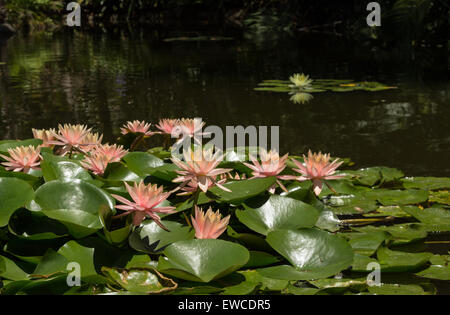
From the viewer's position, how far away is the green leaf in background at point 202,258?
109 centimetres

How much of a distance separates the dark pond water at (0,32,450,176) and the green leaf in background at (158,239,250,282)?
1.28m

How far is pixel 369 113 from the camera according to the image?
3281mm

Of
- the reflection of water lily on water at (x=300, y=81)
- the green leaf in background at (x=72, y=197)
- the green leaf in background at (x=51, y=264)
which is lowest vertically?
the green leaf in background at (x=51, y=264)

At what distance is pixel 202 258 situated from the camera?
1127 millimetres

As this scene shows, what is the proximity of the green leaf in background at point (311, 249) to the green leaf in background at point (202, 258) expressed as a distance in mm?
127

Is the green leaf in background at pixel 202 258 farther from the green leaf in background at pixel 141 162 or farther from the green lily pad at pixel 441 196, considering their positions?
the green lily pad at pixel 441 196

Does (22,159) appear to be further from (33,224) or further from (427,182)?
(427,182)

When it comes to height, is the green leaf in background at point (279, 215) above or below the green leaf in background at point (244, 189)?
below

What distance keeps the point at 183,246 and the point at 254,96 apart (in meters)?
2.81

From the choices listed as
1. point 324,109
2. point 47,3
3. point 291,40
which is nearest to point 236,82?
point 324,109

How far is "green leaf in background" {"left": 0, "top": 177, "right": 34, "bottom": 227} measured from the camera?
1.22m

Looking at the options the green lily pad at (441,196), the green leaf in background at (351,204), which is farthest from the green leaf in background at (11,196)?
the green lily pad at (441,196)

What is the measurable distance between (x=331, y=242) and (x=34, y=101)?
303 cm
